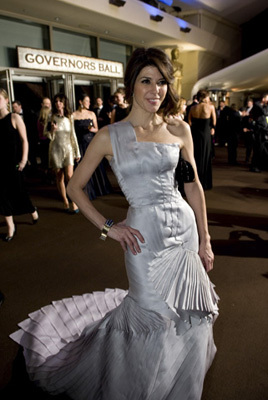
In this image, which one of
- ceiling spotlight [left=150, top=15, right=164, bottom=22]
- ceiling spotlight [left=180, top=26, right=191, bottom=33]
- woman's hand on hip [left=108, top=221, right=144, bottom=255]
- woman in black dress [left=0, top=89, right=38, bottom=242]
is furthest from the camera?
ceiling spotlight [left=180, top=26, right=191, bottom=33]

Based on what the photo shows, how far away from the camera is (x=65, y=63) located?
31.6 feet

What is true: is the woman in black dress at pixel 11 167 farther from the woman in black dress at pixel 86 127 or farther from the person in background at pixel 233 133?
the person in background at pixel 233 133

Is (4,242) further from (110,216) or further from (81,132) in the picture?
(81,132)

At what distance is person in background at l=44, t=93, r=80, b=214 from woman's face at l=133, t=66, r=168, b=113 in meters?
3.38

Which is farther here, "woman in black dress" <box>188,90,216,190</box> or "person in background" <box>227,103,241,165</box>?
"person in background" <box>227,103,241,165</box>

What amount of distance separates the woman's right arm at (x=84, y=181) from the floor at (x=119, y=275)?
92cm

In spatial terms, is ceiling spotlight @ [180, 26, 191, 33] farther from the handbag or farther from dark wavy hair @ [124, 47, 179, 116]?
the handbag

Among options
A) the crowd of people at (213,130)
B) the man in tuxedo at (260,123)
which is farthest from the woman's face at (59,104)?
the man in tuxedo at (260,123)

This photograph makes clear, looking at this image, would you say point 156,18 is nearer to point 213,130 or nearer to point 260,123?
point 260,123

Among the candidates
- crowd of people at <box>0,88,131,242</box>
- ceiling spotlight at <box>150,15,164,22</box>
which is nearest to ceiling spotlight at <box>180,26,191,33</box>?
ceiling spotlight at <box>150,15,164,22</box>

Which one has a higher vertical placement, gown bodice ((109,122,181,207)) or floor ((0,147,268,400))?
gown bodice ((109,122,181,207))

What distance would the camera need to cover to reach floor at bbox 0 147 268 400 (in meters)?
1.79

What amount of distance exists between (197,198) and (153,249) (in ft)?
1.10

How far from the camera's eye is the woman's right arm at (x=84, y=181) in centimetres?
141
